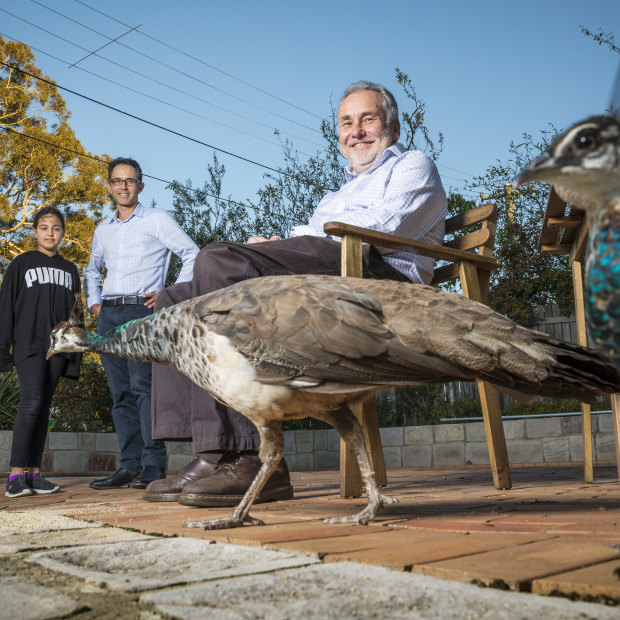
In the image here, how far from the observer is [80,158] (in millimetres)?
17094

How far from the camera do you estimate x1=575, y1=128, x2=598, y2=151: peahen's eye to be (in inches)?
52.6

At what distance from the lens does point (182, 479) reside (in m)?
3.37

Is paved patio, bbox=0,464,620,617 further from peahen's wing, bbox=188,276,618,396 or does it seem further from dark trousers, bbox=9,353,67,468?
dark trousers, bbox=9,353,67,468

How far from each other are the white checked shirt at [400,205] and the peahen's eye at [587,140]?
2.18 m

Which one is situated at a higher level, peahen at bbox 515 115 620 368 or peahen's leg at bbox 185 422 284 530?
peahen at bbox 515 115 620 368

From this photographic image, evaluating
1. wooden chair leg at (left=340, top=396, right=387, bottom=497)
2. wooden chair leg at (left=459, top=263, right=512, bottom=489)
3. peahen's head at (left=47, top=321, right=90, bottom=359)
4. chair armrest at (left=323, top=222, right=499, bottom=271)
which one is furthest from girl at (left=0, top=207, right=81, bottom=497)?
wooden chair leg at (left=459, top=263, right=512, bottom=489)

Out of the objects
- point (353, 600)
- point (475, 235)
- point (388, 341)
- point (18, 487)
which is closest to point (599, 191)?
point (353, 600)

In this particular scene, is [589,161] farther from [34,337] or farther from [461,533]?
[34,337]

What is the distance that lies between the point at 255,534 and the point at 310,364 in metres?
0.57

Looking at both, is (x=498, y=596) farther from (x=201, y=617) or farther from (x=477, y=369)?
(x=477, y=369)

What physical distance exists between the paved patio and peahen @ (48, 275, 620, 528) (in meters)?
0.24

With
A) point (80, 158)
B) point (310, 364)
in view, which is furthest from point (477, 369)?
point (80, 158)

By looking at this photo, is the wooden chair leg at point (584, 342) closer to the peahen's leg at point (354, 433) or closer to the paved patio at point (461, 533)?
the paved patio at point (461, 533)

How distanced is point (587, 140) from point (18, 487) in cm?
432
